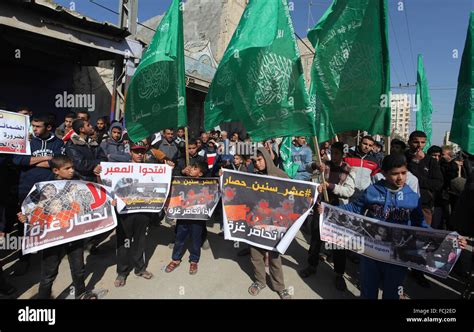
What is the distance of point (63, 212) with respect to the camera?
300 cm

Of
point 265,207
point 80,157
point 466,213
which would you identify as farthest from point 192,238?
point 466,213

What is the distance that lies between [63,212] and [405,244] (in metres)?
3.69

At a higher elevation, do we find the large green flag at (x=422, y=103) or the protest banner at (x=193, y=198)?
the large green flag at (x=422, y=103)

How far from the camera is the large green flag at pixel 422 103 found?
7.00 m

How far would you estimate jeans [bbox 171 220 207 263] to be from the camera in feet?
12.8

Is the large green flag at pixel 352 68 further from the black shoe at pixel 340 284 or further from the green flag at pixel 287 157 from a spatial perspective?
the green flag at pixel 287 157

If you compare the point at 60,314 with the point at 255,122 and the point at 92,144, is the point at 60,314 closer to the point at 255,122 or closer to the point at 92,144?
the point at 92,144

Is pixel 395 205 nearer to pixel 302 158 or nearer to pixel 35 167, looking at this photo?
pixel 302 158

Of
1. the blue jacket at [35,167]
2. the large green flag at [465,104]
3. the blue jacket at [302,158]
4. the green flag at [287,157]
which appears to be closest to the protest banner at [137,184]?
the blue jacket at [35,167]

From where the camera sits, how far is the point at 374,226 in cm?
282

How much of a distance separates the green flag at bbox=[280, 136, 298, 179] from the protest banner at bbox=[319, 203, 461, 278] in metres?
3.90

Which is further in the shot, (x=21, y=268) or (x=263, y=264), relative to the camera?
(x=21, y=268)

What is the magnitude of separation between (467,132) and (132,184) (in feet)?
15.6

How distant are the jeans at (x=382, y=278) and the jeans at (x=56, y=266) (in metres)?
3.23
